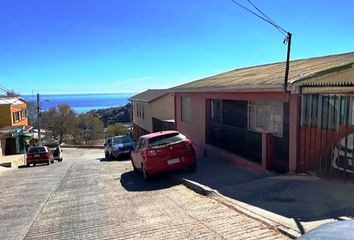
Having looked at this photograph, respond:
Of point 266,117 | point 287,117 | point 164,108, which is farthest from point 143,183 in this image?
point 164,108

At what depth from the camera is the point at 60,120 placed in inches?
2778

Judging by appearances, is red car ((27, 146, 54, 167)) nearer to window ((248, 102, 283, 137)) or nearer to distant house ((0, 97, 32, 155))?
distant house ((0, 97, 32, 155))

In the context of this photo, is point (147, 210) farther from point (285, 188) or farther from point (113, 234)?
point (285, 188)

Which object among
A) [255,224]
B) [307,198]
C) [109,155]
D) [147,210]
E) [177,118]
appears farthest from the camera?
[109,155]

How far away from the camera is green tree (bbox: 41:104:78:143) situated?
70000mm

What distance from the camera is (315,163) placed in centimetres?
1066

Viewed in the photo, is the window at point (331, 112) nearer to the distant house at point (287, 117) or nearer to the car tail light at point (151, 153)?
the distant house at point (287, 117)

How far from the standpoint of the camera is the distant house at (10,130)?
42281 millimetres

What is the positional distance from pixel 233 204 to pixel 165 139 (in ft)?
18.8

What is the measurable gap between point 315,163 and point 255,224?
4082 millimetres

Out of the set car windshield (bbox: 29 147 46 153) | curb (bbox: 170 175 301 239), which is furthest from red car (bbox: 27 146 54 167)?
curb (bbox: 170 175 301 239)

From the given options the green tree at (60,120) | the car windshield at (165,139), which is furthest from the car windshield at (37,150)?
the green tree at (60,120)

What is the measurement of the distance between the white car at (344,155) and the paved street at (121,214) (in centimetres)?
315

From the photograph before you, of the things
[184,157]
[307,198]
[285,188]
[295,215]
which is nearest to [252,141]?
[184,157]
